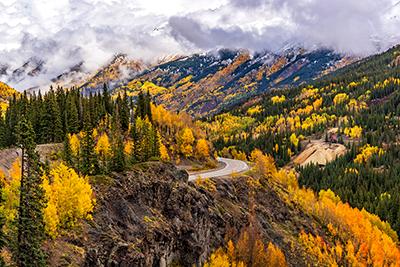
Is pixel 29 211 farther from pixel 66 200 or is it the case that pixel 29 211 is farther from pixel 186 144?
Answer: pixel 186 144

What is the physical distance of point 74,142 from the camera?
346ft

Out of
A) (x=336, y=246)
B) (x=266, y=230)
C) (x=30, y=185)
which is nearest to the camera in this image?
(x=30, y=185)

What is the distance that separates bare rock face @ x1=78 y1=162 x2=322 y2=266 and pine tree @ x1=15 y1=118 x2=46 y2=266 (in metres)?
6.23

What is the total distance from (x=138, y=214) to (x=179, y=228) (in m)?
9.03

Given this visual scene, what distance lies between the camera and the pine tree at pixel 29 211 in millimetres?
39250

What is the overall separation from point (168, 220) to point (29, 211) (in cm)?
2866

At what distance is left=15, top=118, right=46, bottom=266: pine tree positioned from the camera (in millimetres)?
39250

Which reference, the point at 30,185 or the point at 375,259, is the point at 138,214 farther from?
the point at 375,259

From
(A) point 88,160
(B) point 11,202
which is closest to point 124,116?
(A) point 88,160

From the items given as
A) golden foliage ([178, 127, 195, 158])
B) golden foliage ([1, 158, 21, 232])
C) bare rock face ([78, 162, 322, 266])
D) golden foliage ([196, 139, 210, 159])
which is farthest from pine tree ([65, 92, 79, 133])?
golden foliage ([1, 158, 21, 232])

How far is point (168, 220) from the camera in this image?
67.9 meters

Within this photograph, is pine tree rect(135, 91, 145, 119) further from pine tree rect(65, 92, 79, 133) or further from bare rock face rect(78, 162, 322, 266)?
bare rock face rect(78, 162, 322, 266)

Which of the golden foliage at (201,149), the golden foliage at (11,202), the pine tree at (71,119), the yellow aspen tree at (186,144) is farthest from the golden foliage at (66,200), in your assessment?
the golden foliage at (201,149)

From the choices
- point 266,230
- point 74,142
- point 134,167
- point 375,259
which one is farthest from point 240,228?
point 375,259
